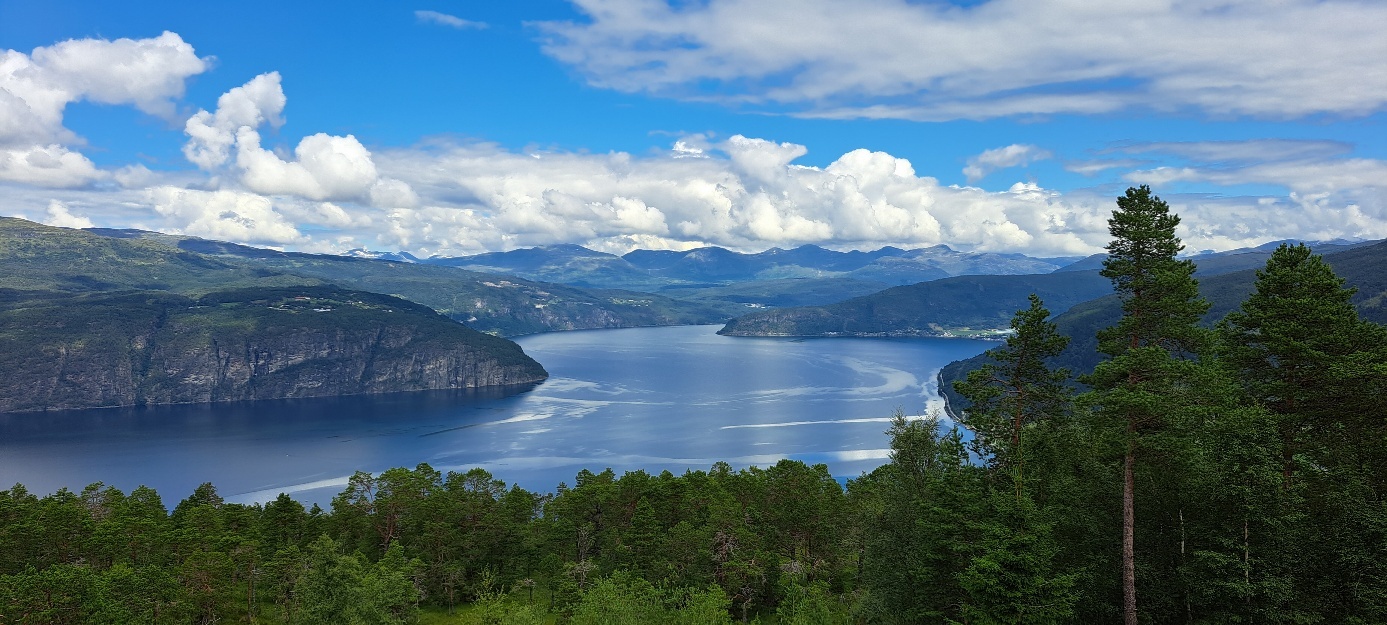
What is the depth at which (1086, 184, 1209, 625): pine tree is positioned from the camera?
29438 mm

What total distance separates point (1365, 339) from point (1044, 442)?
13954mm

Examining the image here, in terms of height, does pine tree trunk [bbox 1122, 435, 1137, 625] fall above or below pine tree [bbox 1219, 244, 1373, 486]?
below

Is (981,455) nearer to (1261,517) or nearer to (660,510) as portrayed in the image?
(1261,517)

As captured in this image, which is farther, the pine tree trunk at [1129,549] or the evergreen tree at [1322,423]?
the pine tree trunk at [1129,549]

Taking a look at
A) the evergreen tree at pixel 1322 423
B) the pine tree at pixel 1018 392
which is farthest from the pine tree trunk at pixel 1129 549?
the evergreen tree at pixel 1322 423

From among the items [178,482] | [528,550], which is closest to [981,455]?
[528,550]

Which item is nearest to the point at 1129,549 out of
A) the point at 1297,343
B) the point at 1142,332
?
the point at 1142,332

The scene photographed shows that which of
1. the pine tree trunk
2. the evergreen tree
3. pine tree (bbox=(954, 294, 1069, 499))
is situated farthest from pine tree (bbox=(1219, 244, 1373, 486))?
pine tree (bbox=(954, 294, 1069, 499))

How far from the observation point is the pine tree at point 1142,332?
96.6 ft

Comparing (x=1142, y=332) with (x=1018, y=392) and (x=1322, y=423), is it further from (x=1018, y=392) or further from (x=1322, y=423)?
(x=1322, y=423)

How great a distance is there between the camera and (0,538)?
188ft

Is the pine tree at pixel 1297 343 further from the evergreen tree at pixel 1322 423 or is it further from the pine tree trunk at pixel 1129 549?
the pine tree trunk at pixel 1129 549

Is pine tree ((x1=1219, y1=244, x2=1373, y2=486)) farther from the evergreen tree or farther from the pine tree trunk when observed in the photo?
the pine tree trunk

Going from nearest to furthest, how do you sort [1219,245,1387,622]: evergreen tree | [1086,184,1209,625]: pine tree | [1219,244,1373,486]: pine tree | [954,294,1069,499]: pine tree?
[1219,245,1387,622]: evergreen tree, [1086,184,1209,625]: pine tree, [1219,244,1373,486]: pine tree, [954,294,1069,499]: pine tree
